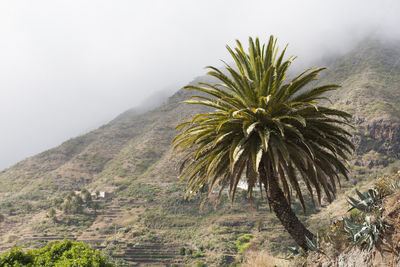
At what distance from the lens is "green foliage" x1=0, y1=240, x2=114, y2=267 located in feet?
40.0

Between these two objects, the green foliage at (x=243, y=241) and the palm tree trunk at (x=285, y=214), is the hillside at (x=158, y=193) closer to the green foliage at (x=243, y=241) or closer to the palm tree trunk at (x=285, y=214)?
the green foliage at (x=243, y=241)

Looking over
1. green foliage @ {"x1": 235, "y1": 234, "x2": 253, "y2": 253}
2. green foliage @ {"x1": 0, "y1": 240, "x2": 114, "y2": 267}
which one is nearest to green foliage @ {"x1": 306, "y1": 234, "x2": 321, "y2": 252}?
green foliage @ {"x1": 0, "y1": 240, "x2": 114, "y2": 267}

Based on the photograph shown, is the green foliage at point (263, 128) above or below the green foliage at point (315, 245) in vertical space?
above

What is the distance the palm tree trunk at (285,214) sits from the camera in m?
8.03

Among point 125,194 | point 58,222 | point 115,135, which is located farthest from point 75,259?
point 115,135

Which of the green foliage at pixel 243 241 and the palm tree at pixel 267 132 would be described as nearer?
the palm tree at pixel 267 132

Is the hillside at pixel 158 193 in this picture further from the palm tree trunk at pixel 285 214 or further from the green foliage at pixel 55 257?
the palm tree trunk at pixel 285 214

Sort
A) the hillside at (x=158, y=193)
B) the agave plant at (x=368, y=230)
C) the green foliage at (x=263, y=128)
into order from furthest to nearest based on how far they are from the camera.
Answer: the hillside at (x=158, y=193) < the green foliage at (x=263, y=128) < the agave plant at (x=368, y=230)

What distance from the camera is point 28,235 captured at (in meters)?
72.2

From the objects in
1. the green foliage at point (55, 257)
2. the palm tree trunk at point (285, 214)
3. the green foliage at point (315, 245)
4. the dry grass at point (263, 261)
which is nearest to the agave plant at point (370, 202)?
the green foliage at point (315, 245)

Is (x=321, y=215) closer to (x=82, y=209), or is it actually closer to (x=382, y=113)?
(x=382, y=113)

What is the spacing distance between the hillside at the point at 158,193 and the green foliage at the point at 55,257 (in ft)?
127

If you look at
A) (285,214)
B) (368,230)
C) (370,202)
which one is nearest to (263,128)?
(285,214)

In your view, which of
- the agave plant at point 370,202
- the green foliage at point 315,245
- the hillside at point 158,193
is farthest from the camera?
the hillside at point 158,193
